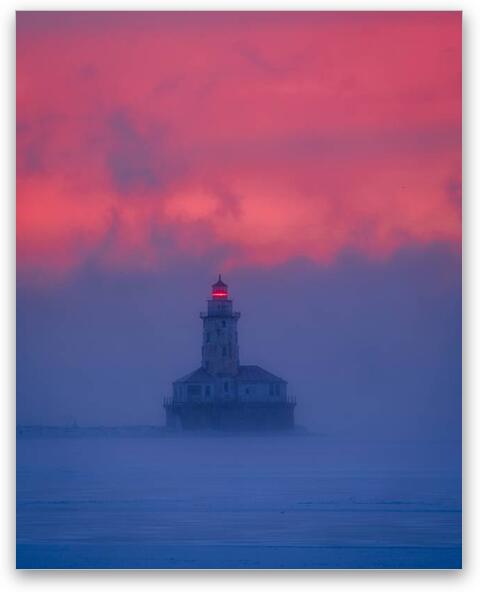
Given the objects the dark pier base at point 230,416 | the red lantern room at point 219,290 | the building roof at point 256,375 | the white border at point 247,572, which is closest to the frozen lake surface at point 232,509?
the white border at point 247,572

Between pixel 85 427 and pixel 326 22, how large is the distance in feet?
8.53

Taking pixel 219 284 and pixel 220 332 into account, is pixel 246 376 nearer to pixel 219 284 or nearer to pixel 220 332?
pixel 220 332

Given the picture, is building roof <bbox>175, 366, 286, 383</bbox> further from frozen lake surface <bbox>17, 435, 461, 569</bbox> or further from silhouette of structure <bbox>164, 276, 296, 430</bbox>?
frozen lake surface <bbox>17, 435, 461, 569</bbox>

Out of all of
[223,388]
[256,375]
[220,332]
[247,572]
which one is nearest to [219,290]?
[220,332]

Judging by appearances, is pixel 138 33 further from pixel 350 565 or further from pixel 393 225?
pixel 350 565

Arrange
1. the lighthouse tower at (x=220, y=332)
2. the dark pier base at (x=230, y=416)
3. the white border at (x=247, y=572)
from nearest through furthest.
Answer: the white border at (x=247, y=572), the lighthouse tower at (x=220, y=332), the dark pier base at (x=230, y=416)

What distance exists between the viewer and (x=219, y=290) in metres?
7.61

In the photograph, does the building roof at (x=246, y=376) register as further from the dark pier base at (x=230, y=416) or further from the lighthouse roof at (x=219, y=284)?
the lighthouse roof at (x=219, y=284)

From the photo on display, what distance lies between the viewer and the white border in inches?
282

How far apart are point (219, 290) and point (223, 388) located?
1436 millimetres

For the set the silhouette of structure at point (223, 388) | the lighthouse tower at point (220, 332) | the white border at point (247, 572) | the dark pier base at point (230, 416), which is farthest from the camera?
the dark pier base at point (230, 416)

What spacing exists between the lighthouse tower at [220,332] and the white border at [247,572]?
3.56 ft

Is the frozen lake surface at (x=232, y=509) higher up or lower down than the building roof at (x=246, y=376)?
lower down

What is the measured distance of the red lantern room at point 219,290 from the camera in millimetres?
7590
